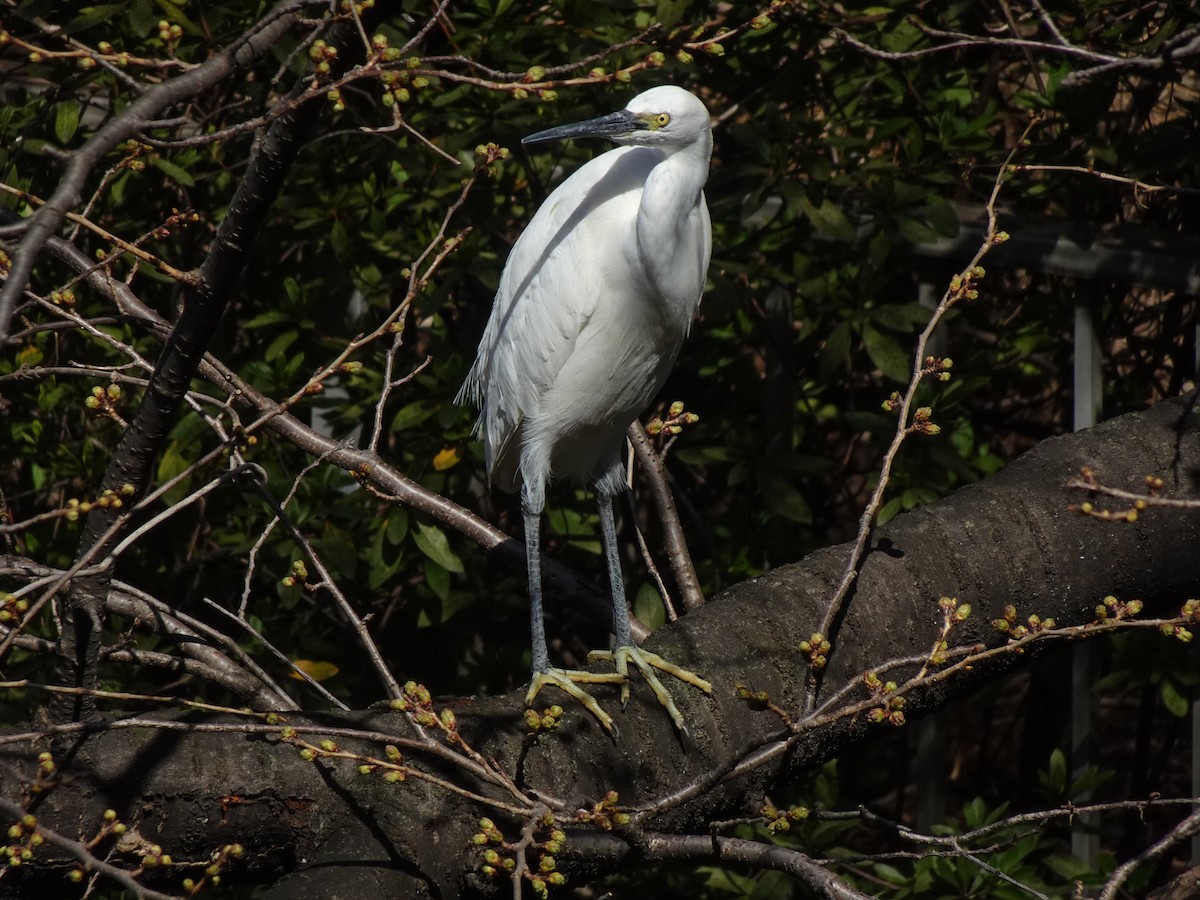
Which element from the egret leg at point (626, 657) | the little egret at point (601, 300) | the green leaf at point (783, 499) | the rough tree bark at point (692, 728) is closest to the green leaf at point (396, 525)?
the little egret at point (601, 300)

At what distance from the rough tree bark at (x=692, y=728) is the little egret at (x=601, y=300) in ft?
1.60

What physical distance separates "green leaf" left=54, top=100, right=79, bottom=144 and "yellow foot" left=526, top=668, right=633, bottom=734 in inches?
57.5

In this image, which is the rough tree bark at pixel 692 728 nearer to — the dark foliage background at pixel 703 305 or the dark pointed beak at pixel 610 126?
the dark foliage background at pixel 703 305

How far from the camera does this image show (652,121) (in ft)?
7.44

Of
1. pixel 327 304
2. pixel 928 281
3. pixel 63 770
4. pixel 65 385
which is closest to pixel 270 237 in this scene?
pixel 327 304

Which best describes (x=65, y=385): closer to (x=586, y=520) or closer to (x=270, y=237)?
(x=270, y=237)

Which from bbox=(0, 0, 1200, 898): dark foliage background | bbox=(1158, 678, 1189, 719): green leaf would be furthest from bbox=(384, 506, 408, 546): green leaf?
bbox=(1158, 678, 1189, 719): green leaf

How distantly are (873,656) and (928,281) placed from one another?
1.49 m

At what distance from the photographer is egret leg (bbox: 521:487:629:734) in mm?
1682

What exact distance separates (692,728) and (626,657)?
304 mm

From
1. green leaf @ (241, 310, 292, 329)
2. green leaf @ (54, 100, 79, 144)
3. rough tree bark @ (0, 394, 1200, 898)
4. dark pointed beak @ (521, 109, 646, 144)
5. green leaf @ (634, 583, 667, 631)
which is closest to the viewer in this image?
rough tree bark @ (0, 394, 1200, 898)

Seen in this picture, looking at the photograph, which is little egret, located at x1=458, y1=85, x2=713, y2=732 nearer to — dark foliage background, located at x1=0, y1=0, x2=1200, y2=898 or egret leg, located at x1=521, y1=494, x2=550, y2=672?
egret leg, located at x1=521, y1=494, x2=550, y2=672

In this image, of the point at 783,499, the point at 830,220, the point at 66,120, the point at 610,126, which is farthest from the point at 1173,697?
the point at 66,120

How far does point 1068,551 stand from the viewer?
6.49ft
